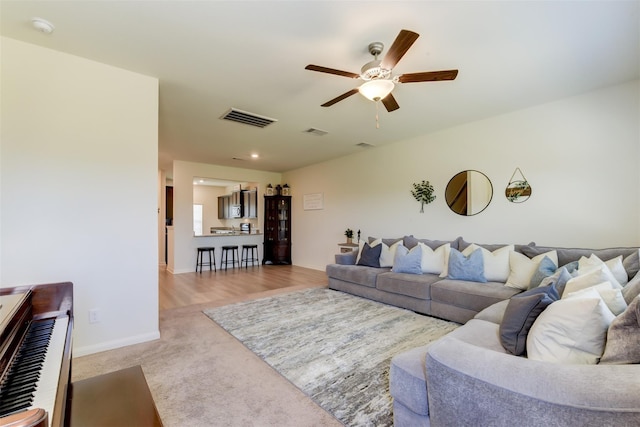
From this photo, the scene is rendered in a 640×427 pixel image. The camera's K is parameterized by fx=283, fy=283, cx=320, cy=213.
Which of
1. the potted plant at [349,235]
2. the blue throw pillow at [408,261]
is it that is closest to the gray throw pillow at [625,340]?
the blue throw pillow at [408,261]

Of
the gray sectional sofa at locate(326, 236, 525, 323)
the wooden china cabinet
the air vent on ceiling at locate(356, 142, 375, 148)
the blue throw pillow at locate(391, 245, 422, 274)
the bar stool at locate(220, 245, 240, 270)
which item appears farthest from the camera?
the wooden china cabinet

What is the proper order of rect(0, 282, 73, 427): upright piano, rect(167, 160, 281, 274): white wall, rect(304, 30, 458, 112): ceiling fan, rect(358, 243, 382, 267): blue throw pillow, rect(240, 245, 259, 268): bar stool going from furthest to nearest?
1. rect(240, 245, 259, 268): bar stool
2. rect(167, 160, 281, 274): white wall
3. rect(358, 243, 382, 267): blue throw pillow
4. rect(304, 30, 458, 112): ceiling fan
5. rect(0, 282, 73, 427): upright piano

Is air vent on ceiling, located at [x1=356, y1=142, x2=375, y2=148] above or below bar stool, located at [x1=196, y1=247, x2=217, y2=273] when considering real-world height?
above

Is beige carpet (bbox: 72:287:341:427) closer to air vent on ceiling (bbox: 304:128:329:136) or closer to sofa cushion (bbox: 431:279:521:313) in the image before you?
sofa cushion (bbox: 431:279:521:313)

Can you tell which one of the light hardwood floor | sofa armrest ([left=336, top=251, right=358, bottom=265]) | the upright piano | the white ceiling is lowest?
the light hardwood floor

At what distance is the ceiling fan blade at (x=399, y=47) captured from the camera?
5.69 ft

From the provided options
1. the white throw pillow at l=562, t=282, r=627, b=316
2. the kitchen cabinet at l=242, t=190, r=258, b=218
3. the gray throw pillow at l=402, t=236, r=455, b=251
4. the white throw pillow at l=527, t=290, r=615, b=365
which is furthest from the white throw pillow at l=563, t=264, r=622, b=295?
the kitchen cabinet at l=242, t=190, r=258, b=218

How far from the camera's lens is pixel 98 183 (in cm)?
266

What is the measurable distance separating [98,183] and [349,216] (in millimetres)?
4490

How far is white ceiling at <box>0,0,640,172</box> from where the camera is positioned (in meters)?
1.97

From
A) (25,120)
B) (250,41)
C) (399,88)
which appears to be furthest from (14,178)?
(399,88)

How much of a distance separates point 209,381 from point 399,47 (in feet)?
9.12

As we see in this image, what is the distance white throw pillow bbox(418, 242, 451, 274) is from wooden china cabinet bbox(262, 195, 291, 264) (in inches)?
179

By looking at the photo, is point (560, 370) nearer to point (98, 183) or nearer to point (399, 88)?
point (399, 88)
